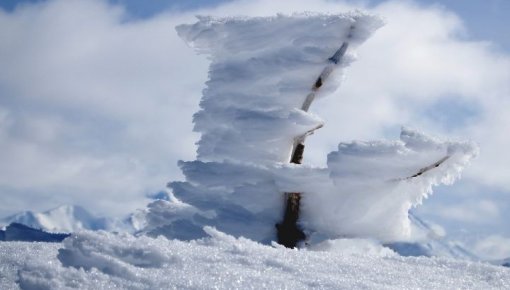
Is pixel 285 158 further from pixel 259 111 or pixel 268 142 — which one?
pixel 259 111

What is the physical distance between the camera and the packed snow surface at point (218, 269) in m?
3.70


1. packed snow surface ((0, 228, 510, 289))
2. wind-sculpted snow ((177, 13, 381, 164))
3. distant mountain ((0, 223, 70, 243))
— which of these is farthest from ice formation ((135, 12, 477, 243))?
packed snow surface ((0, 228, 510, 289))

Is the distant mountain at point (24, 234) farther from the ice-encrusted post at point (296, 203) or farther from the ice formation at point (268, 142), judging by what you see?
the ice-encrusted post at point (296, 203)

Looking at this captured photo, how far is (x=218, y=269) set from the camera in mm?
3916

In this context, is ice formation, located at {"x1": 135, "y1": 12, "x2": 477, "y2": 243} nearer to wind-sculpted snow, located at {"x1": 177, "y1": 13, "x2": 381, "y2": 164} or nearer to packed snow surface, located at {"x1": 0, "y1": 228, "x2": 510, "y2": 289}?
wind-sculpted snow, located at {"x1": 177, "y1": 13, "x2": 381, "y2": 164}

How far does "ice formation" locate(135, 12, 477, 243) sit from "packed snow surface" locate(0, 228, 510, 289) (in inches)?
283

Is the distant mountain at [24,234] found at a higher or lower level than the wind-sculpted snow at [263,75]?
lower

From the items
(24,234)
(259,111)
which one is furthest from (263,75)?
(24,234)

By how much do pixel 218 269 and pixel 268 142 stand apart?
9206mm

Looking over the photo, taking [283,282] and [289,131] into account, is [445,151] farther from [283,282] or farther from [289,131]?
[283,282]

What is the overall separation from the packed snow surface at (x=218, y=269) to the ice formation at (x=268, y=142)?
23.6 ft

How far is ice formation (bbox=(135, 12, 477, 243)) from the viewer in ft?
40.5

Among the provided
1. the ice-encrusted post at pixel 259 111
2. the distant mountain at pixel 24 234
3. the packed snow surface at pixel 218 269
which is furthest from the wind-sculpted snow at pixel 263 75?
the packed snow surface at pixel 218 269

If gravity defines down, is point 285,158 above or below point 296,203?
above
